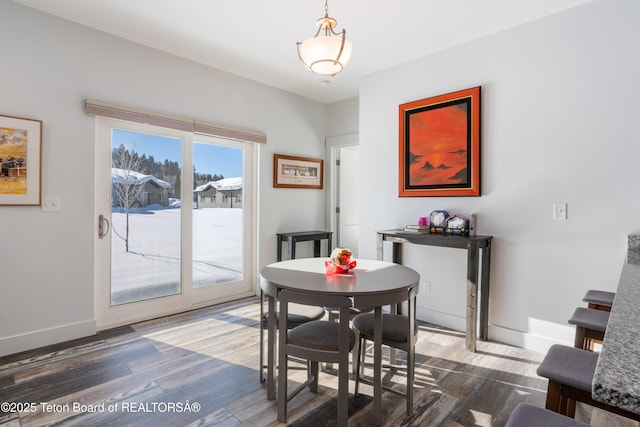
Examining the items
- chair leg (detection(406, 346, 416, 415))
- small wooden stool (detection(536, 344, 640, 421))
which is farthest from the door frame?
small wooden stool (detection(536, 344, 640, 421))

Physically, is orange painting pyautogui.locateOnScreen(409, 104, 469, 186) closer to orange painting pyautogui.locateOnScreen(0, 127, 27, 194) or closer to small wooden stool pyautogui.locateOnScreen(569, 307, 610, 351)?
small wooden stool pyautogui.locateOnScreen(569, 307, 610, 351)

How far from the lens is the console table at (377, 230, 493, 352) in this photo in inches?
109

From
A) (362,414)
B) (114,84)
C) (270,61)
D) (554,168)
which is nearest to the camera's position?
(362,414)

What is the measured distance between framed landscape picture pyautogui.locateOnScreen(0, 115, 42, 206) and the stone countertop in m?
3.46

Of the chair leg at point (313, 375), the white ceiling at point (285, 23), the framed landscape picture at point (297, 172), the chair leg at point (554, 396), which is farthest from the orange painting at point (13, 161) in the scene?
the chair leg at point (554, 396)

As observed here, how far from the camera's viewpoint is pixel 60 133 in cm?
281

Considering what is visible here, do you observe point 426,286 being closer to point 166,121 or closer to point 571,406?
point 571,406

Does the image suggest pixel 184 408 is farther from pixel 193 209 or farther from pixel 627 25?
pixel 627 25

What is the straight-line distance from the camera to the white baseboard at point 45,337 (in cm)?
260

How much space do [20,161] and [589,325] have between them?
385cm

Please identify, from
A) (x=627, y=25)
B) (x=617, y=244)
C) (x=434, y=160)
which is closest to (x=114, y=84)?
(x=434, y=160)

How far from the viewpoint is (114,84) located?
121 inches

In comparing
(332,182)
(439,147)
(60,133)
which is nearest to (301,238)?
(332,182)

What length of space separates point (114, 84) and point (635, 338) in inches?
147
